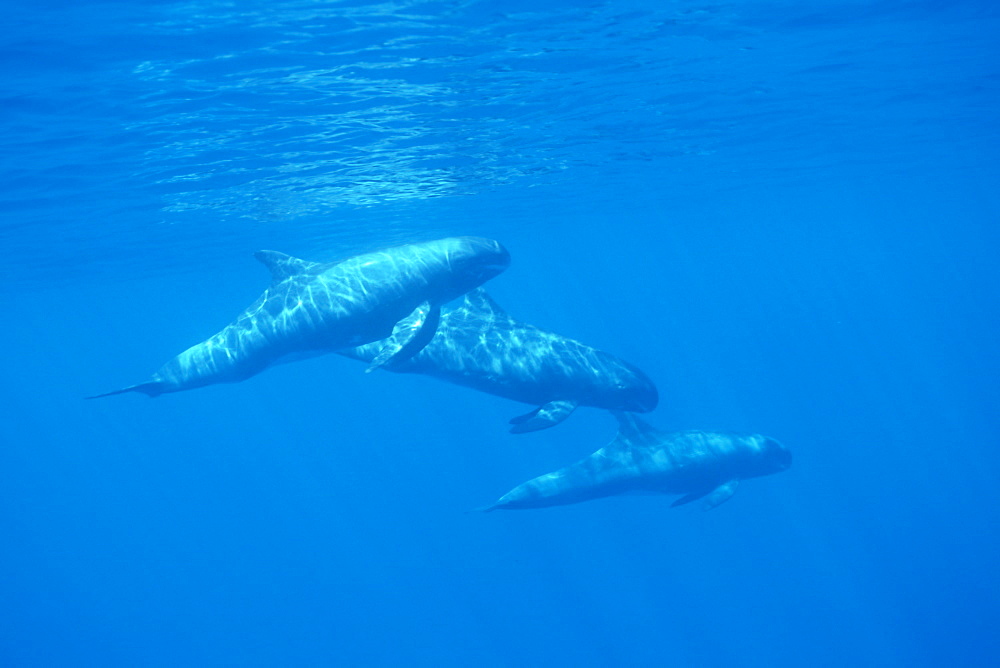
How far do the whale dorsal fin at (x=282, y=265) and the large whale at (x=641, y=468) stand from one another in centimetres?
661

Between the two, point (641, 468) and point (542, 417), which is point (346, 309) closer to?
point (542, 417)

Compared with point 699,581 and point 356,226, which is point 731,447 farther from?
point 356,226

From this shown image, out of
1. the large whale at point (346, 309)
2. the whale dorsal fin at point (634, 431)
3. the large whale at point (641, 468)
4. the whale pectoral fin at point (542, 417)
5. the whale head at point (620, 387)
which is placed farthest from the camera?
the whale dorsal fin at point (634, 431)

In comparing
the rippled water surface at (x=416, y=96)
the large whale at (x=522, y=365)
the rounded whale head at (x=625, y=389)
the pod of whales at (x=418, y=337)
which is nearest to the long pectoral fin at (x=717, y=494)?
the pod of whales at (x=418, y=337)

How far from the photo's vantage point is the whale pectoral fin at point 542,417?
1110 cm

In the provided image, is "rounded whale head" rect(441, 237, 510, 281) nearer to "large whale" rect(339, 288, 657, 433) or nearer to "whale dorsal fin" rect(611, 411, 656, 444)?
"large whale" rect(339, 288, 657, 433)

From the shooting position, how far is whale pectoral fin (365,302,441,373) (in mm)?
10227

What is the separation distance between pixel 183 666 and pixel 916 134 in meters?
41.7

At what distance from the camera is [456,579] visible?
115ft

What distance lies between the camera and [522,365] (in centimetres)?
1207

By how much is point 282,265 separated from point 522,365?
4362 mm

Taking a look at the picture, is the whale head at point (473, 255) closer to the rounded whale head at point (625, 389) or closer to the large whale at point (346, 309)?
the large whale at point (346, 309)

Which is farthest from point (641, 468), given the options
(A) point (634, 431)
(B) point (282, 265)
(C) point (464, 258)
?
(B) point (282, 265)

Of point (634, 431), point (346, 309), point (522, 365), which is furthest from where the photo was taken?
point (634, 431)
